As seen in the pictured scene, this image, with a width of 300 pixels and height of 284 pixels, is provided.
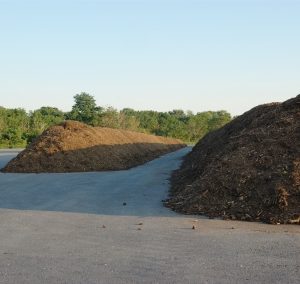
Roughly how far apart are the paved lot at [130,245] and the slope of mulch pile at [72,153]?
8.04 meters

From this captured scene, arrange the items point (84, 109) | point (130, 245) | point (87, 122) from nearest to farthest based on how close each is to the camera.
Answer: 1. point (130, 245)
2. point (87, 122)
3. point (84, 109)

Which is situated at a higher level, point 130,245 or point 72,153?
point 72,153

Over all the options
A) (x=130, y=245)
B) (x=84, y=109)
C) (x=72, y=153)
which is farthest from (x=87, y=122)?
(x=130, y=245)

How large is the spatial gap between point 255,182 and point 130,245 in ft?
12.9

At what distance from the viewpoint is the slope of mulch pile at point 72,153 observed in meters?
19.6

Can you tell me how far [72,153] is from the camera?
67.6 ft

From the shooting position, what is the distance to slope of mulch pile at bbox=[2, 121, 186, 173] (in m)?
19.6

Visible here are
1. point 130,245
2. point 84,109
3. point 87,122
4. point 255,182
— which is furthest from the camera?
point 84,109

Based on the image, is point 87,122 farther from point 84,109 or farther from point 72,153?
point 72,153

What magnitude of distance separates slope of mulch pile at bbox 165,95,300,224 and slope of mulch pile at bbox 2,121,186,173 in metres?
9.24

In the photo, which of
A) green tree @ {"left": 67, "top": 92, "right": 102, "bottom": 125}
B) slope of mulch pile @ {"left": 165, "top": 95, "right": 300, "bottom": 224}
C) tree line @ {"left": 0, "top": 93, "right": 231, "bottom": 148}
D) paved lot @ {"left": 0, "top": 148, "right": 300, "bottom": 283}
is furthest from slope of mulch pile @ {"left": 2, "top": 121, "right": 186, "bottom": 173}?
green tree @ {"left": 67, "top": 92, "right": 102, "bottom": 125}

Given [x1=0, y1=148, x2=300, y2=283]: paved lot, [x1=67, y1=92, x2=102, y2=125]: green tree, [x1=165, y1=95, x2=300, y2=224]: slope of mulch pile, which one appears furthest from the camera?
[x1=67, y1=92, x2=102, y2=125]: green tree

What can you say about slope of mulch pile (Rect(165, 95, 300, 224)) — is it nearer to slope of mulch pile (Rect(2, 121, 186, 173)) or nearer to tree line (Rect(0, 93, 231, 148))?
slope of mulch pile (Rect(2, 121, 186, 173))

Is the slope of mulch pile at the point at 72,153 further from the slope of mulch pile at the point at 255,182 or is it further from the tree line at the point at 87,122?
the tree line at the point at 87,122
